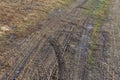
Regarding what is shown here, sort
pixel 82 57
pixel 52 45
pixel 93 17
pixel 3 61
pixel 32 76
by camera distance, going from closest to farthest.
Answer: pixel 32 76 < pixel 3 61 < pixel 82 57 < pixel 52 45 < pixel 93 17

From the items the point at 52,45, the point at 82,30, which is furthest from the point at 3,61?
the point at 82,30

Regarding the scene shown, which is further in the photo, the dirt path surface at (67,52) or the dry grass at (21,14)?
the dry grass at (21,14)

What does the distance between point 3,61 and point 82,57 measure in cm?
184

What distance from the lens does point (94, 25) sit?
836cm

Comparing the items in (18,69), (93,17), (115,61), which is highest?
(18,69)

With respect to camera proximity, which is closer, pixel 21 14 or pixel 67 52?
pixel 67 52

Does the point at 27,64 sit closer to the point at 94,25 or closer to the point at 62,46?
the point at 62,46

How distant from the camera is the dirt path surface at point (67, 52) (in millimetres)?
5234

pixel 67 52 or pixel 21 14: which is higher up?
pixel 67 52

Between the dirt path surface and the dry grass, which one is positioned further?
the dry grass

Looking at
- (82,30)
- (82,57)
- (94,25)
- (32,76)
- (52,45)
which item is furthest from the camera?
(94,25)

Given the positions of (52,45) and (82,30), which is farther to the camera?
(82,30)

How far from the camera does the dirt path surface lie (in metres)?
5.23

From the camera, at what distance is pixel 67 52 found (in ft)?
20.4
